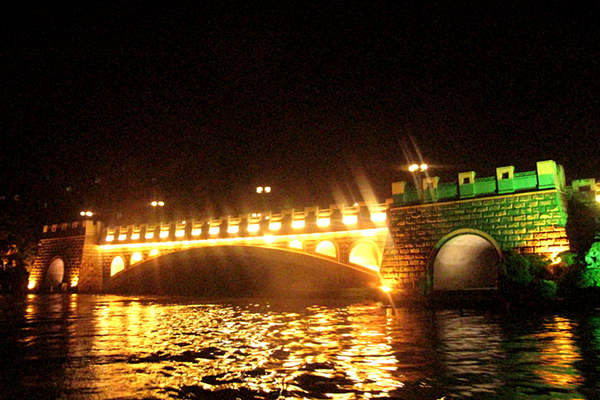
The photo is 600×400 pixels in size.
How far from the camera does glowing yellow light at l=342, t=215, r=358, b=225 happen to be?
28.5m

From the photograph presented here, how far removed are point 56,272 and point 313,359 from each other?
4947 cm

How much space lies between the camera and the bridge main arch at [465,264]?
2623 centimetres

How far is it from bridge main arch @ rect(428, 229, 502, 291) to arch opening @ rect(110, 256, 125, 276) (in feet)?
102

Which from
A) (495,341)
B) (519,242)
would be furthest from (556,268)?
(495,341)

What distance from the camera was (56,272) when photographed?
2015 inches

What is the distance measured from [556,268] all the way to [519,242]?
198cm

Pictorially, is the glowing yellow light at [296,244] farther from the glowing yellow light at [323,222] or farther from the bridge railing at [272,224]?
the glowing yellow light at [323,222]

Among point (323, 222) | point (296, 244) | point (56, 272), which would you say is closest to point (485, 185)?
point (323, 222)

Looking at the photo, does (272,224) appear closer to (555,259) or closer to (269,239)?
(269,239)

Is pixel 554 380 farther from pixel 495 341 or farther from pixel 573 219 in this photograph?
pixel 573 219

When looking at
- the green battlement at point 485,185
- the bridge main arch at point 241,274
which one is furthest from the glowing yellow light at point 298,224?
the green battlement at point 485,185

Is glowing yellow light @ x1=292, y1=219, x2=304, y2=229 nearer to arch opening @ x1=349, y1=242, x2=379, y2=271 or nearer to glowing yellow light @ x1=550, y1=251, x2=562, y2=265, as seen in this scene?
arch opening @ x1=349, y1=242, x2=379, y2=271

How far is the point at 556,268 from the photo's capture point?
2058cm

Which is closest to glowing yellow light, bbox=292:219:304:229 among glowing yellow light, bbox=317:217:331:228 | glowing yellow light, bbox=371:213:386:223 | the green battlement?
glowing yellow light, bbox=317:217:331:228
